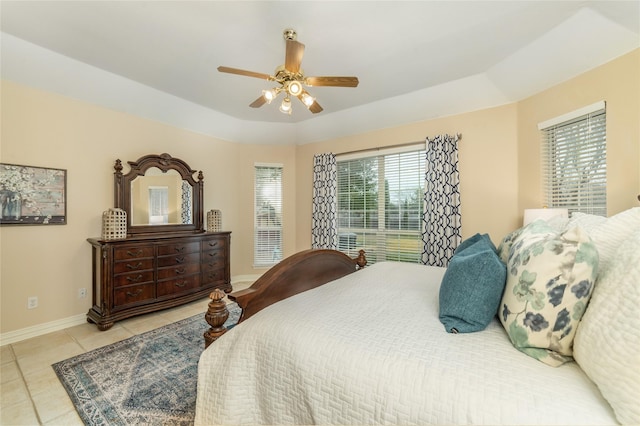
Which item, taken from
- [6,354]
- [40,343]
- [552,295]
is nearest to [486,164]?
[552,295]

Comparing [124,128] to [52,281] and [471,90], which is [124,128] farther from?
[471,90]

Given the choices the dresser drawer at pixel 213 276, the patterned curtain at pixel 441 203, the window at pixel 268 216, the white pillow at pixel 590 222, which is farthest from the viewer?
the window at pixel 268 216

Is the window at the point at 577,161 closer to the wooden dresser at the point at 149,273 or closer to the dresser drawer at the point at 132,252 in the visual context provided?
the wooden dresser at the point at 149,273

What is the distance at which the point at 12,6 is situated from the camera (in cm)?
199

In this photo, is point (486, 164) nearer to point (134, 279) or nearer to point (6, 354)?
point (134, 279)

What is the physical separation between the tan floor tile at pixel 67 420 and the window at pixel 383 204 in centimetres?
349

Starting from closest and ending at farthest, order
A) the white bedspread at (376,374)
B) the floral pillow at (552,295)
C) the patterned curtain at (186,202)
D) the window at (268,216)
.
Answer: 1. the white bedspread at (376,374)
2. the floral pillow at (552,295)
3. the patterned curtain at (186,202)
4. the window at (268,216)

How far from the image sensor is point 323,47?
8.10 feet

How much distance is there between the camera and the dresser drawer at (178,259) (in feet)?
10.6

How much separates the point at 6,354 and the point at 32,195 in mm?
1472

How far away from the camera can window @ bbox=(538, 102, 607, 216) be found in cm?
226

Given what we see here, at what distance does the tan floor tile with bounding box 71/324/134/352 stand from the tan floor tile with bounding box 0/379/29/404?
478 mm

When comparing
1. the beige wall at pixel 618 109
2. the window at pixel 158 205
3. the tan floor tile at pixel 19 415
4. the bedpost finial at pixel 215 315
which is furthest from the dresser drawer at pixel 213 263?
the beige wall at pixel 618 109

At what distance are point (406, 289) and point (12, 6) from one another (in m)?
3.56
